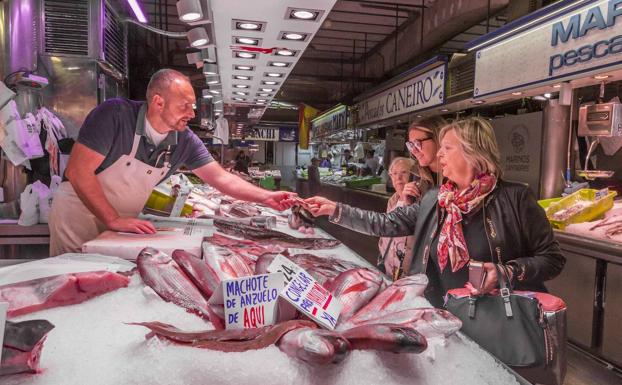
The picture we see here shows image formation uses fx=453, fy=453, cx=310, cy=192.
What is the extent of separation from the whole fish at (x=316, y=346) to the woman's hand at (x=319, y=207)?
1.73m

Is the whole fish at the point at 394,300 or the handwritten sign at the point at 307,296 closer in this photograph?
the handwritten sign at the point at 307,296

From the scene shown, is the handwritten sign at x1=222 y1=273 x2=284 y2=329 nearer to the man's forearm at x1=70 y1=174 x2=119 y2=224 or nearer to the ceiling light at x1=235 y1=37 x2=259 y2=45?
the man's forearm at x1=70 y1=174 x2=119 y2=224

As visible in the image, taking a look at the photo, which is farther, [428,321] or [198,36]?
[198,36]

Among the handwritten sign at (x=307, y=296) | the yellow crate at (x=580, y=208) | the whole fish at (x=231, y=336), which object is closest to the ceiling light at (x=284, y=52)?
the yellow crate at (x=580, y=208)

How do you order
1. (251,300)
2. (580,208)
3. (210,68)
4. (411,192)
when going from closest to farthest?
(251,300), (411,192), (580,208), (210,68)

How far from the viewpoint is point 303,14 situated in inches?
132

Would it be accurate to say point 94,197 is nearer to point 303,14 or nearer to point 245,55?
point 303,14

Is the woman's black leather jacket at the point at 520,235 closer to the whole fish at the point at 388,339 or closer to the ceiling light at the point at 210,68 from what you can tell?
the whole fish at the point at 388,339

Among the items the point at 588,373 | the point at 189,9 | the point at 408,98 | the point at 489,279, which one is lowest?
the point at 588,373

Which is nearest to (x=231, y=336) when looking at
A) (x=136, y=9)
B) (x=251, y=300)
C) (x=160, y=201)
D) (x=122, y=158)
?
(x=251, y=300)

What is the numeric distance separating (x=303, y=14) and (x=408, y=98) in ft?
18.2

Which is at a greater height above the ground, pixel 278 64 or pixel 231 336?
pixel 278 64

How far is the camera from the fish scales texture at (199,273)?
1.34 m

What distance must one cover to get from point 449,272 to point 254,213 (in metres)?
1.54
